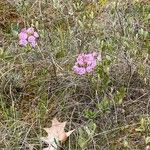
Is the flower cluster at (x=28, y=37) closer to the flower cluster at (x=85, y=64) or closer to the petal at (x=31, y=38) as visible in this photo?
the petal at (x=31, y=38)

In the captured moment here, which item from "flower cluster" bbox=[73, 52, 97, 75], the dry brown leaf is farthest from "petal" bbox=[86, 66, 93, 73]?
the dry brown leaf

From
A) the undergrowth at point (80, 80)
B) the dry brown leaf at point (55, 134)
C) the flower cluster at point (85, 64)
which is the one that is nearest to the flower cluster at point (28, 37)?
the undergrowth at point (80, 80)

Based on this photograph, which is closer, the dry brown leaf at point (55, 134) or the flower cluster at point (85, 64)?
the dry brown leaf at point (55, 134)

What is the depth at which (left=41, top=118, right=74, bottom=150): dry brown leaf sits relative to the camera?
221 centimetres

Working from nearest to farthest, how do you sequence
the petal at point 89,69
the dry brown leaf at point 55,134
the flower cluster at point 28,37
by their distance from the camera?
the dry brown leaf at point 55,134 < the petal at point 89,69 < the flower cluster at point 28,37

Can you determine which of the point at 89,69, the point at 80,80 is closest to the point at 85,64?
the point at 89,69

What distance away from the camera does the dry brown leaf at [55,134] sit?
2209 millimetres

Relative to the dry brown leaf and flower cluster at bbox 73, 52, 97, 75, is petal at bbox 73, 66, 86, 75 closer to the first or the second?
flower cluster at bbox 73, 52, 97, 75

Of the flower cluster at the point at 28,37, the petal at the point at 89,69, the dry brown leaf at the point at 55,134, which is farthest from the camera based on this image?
the flower cluster at the point at 28,37

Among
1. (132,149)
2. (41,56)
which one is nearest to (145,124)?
(132,149)

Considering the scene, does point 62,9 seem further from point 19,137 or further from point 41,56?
point 19,137

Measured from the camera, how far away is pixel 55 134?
227cm

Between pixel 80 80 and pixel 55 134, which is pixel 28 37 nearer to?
pixel 80 80

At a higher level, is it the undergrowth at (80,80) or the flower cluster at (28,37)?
the flower cluster at (28,37)
